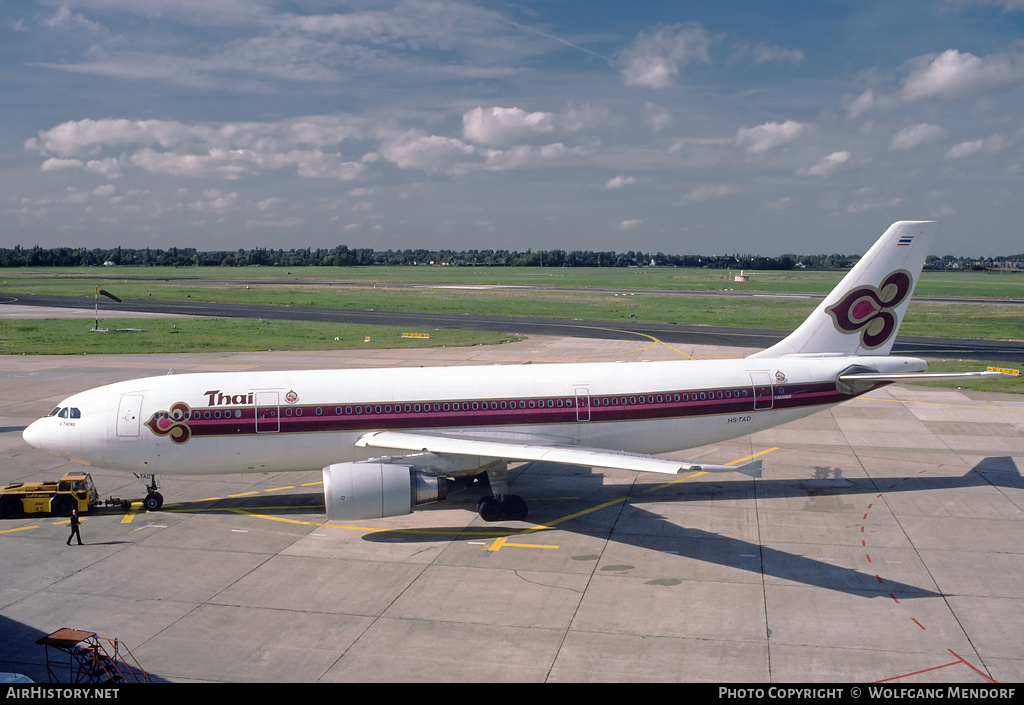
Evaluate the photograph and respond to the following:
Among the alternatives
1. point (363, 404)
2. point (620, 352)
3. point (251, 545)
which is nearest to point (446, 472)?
point (363, 404)

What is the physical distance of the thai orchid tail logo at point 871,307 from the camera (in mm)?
28094

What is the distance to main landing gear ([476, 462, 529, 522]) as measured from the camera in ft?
78.7

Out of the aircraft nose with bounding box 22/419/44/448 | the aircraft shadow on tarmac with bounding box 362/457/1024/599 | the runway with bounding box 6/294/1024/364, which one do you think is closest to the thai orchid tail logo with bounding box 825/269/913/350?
the aircraft shadow on tarmac with bounding box 362/457/1024/599

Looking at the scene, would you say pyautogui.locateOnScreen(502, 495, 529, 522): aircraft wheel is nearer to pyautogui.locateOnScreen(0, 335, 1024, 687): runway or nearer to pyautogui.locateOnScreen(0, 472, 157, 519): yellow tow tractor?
pyautogui.locateOnScreen(0, 335, 1024, 687): runway

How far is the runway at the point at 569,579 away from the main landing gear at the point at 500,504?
1.45ft

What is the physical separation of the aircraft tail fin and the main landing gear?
11.1m

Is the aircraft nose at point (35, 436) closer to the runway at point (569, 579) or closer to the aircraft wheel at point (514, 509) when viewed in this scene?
the runway at point (569, 579)

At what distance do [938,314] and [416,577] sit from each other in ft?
323

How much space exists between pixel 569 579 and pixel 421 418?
311 inches

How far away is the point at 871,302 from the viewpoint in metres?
28.2

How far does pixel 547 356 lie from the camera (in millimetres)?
58781

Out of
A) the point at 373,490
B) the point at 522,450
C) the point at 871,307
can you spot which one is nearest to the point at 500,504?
the point at 522,450

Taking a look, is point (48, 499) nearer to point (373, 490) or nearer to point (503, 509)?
point (373, 490)

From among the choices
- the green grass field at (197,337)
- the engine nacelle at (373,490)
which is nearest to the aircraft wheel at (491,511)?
the engine nacelle at (373,490)
